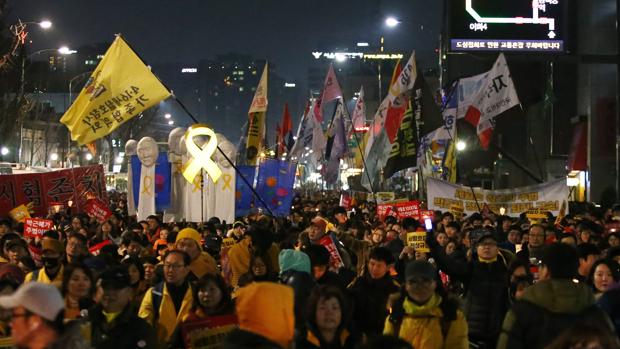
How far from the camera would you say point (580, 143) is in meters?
40.3

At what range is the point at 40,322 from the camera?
177 inches

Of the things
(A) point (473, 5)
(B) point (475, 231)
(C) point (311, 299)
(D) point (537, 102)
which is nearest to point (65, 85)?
(D) point (537, 102)

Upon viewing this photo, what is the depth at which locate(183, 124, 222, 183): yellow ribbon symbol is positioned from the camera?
15.9 metres

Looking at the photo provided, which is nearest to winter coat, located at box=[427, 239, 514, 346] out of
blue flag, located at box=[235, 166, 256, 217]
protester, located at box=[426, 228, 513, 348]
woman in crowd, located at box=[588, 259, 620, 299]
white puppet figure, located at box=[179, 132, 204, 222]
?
protester, located at box=[426, 228, 513, 348]

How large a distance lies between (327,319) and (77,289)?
207cm

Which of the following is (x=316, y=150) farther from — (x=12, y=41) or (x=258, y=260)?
(x=258, y=260)

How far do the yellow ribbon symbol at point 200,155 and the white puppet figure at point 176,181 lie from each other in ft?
13.2

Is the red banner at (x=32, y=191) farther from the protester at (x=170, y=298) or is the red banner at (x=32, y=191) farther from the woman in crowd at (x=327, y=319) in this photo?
the woman in crowd at (x=327, y=319)

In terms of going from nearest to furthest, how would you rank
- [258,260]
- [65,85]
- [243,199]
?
1. [258,260]
2. [243,199]
3. [65,85]

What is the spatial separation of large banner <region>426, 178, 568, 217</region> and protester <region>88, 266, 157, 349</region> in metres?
13.8

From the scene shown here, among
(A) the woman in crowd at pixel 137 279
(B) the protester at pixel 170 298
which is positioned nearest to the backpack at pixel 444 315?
(B) the protester at pixel 170 298

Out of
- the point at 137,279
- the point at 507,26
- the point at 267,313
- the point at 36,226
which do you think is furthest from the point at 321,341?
the point at 507,26

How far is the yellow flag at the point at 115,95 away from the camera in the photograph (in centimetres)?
1480

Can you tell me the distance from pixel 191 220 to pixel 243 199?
447cm
